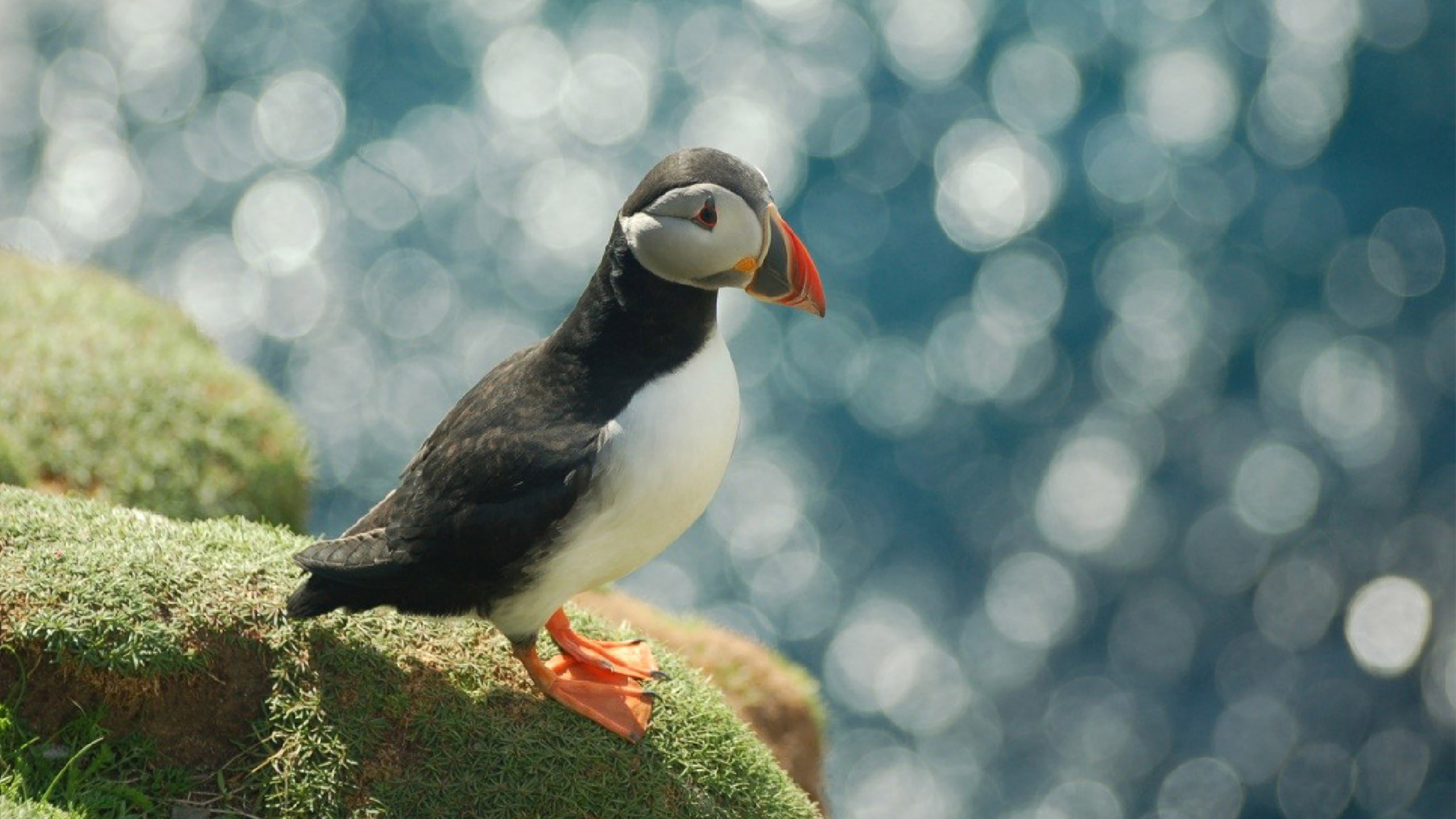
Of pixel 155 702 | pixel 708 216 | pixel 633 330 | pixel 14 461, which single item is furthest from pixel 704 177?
pixel 14 461

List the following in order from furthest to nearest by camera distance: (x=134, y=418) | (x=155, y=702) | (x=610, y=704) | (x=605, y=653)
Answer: (x=134, y=418) < (x=605, y=653) < (x=610, y=704) < (x=155, y=702)

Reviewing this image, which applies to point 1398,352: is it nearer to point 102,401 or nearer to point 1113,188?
point 1113,188

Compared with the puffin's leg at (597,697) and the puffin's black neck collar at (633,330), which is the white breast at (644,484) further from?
the puffin's leg at (597,697)

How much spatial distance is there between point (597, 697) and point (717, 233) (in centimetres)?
148

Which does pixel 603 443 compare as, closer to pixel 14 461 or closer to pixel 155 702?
pixel 155 702

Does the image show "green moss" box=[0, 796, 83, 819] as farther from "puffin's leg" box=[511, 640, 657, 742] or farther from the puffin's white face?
the puffin's white face

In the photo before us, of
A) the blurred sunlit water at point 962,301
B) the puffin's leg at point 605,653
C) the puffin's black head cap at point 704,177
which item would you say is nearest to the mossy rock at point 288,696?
the puffin's leg at point 605,653

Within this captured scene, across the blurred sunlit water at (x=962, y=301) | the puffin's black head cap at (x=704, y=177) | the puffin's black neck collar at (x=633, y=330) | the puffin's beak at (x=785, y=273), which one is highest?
the puffin's black head cap at (x=704, y=177)

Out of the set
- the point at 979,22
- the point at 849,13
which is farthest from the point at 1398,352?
the point at 849,13

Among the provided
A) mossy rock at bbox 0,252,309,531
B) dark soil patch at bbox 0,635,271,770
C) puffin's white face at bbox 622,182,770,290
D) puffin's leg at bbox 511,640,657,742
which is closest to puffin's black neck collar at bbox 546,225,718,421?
puffin's white face at bbox 622,182,770,290

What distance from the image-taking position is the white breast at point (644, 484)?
393cm

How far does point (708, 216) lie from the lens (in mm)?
3881

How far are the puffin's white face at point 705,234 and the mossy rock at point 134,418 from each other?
12.3ft

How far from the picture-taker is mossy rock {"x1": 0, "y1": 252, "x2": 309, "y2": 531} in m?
6.79
